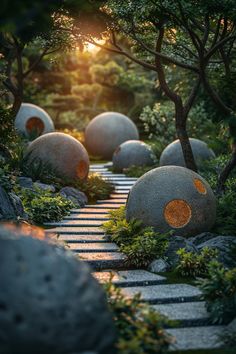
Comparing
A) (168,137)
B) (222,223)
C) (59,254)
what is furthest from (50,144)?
(59,254)

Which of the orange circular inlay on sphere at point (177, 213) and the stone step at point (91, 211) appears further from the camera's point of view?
the stone step at point (91, 211)

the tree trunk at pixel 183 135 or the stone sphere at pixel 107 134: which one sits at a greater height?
the tree trunk at pixel 183 135

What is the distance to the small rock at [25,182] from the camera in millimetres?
16266

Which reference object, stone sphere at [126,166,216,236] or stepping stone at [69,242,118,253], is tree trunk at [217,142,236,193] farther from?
stepping stone at [69,242,118,253]

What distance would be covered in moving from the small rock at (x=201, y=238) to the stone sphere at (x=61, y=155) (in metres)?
6.84

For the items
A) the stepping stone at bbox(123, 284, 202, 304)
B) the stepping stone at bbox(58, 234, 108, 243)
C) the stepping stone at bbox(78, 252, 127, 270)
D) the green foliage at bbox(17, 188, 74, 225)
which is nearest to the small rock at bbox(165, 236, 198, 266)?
the stepping stone at bbox(78, 252, 127, 270)

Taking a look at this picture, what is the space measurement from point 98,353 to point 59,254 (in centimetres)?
100

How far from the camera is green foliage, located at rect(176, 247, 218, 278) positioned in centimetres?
1091

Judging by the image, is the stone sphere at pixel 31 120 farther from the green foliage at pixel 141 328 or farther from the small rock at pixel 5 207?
the green foliage at pixel 141 328

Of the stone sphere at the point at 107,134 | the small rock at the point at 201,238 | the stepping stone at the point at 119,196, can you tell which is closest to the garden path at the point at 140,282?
the small rock at the point at 201,238

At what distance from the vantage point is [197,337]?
8031 mm

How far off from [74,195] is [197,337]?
954cm

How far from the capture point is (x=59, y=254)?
570cm

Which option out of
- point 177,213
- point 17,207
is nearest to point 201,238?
point 177,213
